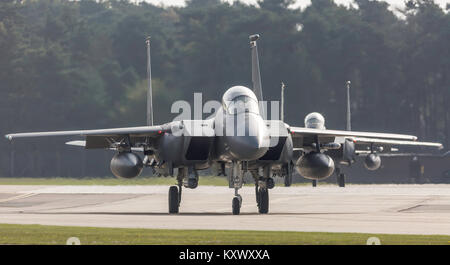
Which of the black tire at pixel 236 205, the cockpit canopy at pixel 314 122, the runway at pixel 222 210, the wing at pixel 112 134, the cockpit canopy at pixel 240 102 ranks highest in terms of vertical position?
the cockpit canopy at pixel 314 122

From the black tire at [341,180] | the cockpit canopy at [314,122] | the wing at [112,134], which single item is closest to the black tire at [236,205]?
the wing at [112,134]

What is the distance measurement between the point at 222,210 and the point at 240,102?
5801 mm

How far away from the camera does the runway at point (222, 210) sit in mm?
20312

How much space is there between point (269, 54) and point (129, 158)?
54.3m

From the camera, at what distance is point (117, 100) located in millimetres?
69688

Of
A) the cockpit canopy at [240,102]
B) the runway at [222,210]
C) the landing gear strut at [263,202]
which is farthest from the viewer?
the landing gear strut at [263,202]

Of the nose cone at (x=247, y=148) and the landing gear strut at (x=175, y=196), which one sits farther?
the landing gear strut at (x=175, y=196)

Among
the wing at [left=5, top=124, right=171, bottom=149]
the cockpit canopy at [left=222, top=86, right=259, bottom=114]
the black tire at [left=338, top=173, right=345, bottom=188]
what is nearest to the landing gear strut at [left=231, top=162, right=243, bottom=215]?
the cockpit canopy at [left=222, top=86, right=259, bottom=114]

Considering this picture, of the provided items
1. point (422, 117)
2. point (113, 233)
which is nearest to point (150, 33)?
point (422, 117)

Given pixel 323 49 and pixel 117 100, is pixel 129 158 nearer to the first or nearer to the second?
pixel 117 100

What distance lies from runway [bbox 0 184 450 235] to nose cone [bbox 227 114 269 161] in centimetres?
172

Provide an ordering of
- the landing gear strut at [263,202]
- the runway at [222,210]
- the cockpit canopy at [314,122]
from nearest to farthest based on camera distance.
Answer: the runway at [222,210] → the landing gear strut at [263,202] → the cockpit canopy at [314,122]

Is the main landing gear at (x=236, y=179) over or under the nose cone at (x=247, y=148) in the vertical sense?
A: under

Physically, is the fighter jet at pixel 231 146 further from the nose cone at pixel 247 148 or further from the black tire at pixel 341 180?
the black tire at pixel 341 180
